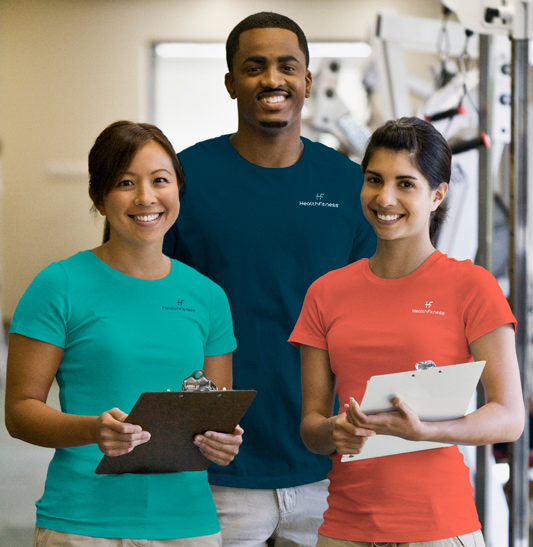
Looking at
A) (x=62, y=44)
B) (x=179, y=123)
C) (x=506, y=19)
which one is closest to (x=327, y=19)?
(x=179, y=123)

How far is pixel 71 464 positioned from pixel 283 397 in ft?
1.90

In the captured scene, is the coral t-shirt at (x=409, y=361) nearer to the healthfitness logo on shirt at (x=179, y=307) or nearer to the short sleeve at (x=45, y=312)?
the healthfitness logo on shirt at (x=179, y=307)

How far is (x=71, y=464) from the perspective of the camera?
1.36 metres

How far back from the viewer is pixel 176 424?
127cm

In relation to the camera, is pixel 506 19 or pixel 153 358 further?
pixel 506 19

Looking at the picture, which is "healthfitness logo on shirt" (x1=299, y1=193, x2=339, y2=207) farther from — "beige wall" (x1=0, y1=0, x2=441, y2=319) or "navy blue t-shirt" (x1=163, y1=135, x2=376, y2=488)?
"beige wall" (x1=0, y1=0, x2=441, y2=319)

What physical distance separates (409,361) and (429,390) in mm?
141

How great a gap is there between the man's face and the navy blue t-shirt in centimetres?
13

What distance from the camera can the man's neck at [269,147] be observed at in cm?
185

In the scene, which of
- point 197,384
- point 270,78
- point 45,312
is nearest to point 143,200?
point 45,312

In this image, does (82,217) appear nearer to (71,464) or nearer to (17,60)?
(17,60)

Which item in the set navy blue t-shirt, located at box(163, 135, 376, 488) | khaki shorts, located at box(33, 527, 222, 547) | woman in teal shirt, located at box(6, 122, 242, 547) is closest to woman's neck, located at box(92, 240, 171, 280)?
woman in teal shirt, located at box(6, 122, 242, 547)

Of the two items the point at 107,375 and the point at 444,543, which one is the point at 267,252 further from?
the point at 444,543

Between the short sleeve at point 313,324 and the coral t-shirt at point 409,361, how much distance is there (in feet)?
0.11
